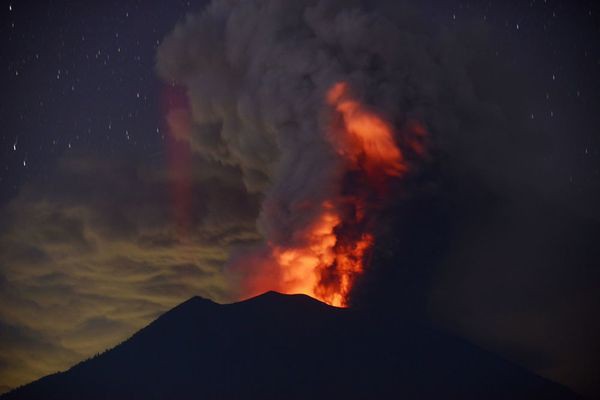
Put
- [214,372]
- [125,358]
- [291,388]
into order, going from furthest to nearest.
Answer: [125,358] < [214,372] < [291,388]

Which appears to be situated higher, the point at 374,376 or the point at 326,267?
the point at 326,267

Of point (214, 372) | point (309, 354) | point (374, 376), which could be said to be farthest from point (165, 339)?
point (374, 376)

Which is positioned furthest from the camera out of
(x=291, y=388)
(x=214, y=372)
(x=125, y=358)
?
(x=125, y=358)

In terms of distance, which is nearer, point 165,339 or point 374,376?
point 374,376

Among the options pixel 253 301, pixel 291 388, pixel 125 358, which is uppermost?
pixel 253 301

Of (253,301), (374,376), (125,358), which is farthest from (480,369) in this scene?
(125,358)

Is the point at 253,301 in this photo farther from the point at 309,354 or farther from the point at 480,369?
the point at 480,369

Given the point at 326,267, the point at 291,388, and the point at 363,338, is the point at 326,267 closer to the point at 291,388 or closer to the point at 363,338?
the point at 363,338
